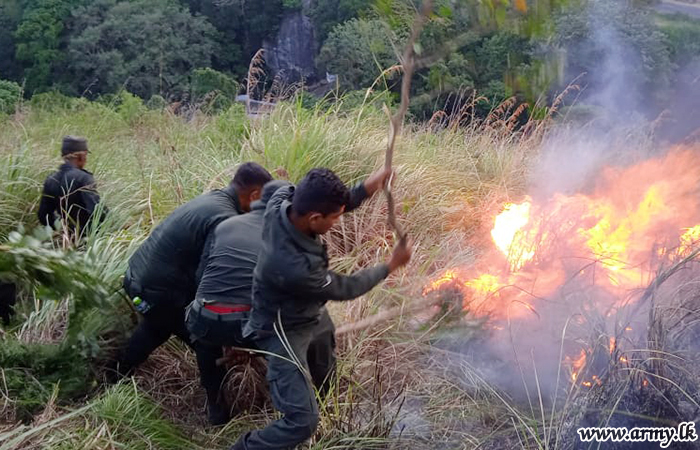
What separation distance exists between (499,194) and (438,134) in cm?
162

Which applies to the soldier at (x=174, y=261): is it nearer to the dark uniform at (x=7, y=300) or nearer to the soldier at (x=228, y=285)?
the soldier at (x=228, y=285)

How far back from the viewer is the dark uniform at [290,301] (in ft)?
10.1

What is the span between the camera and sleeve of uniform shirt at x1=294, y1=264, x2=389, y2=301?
3.07 m

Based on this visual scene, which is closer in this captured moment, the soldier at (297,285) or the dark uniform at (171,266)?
the soldier at (297,285)

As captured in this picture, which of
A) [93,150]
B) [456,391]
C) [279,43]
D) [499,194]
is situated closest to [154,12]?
[279,43]

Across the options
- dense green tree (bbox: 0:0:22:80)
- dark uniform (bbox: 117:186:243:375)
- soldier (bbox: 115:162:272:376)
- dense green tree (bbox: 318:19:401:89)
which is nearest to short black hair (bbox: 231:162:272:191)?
soldier (bbox: 115:162:272:376)

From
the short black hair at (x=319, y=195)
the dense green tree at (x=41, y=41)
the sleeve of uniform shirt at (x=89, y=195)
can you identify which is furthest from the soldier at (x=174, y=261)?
the dense green tree at (x=41, y=41)

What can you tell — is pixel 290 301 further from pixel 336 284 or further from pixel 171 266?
pixel 171 266

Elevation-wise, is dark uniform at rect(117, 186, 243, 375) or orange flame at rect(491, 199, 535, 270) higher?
dark uniform at rect(117, 186, 243, 375)

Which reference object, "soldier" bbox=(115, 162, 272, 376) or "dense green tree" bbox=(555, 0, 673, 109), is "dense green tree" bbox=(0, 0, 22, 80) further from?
"soldier" bbox=(115, 162, 272, 376)

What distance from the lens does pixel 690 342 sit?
3.76 metres

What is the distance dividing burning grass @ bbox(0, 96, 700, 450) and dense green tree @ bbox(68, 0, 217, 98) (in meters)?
22.5

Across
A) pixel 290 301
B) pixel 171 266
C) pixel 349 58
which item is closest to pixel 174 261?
pixel 171 266

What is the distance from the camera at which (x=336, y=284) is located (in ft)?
10.3
